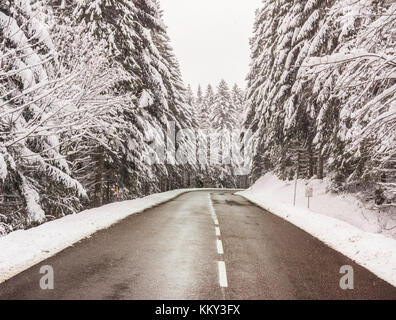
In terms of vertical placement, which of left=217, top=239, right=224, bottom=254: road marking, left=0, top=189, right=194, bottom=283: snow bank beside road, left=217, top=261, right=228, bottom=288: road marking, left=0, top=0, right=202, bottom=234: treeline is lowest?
left=217, top=261, right=228, bottom=288: road marking

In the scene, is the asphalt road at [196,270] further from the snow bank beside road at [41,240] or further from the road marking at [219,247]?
the snow bank beside road at [41,240]

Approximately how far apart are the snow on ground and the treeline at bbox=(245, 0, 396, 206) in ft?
3.74

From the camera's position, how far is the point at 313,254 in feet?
24.7

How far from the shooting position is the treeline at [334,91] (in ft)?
24.7

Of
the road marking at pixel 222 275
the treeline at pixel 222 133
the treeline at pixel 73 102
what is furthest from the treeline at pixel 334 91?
the treeline at pixel 222 133

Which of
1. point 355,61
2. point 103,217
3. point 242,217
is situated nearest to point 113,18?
point 103,217

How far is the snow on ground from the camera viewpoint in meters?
6.83

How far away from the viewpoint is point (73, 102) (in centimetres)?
975

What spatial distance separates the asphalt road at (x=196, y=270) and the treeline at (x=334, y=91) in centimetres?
297

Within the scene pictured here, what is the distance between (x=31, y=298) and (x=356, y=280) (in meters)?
5.12

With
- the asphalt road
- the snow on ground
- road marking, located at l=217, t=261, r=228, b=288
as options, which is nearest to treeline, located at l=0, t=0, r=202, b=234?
the asphalt road

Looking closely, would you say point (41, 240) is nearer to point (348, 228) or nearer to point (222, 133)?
point (348, 228)

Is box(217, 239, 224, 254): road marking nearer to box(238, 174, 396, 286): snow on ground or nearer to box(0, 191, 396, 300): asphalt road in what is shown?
box(0, 191, 396, 300): asphalt road

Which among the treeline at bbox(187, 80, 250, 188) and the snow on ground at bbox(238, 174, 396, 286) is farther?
the treeline at bbox(187, 80, 250, 188)
